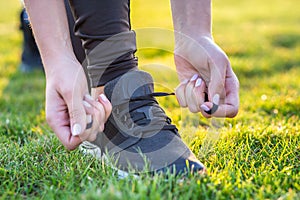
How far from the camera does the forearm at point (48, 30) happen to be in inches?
59.2

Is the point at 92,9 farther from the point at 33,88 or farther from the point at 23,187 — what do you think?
the point at 33,88

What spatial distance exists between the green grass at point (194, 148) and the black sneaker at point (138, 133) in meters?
0.08

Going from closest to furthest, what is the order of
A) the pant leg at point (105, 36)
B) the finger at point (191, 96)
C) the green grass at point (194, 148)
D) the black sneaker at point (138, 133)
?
the green grass at point (194, 148) < the black sneaker at point (138, 133) < the pant leg at point (105, 36) < the finger at point (191, 96)

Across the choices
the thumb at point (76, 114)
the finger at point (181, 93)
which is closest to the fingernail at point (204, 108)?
the finger at point (181, 93)

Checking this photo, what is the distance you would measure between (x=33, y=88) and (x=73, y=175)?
2171mm

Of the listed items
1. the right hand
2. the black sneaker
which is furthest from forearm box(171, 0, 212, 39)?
the right hand

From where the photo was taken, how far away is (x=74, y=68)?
148 cm

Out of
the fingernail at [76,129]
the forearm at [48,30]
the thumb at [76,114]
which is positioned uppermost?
the forearm at [48,30]

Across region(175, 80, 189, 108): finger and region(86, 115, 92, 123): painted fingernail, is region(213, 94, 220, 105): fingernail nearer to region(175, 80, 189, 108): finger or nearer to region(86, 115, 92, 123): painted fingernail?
region(175, 80, 189, 108): finger

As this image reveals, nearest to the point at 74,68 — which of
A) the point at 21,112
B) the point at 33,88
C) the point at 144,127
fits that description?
the point at 144,127

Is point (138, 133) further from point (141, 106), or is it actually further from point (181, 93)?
point (181, 93)

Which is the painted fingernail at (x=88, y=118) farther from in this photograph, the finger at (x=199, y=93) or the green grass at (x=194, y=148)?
the finger at (x=199, y=93)

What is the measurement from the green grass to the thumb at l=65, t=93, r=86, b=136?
0.18 meters

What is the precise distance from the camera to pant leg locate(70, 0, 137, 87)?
65.3 inches
